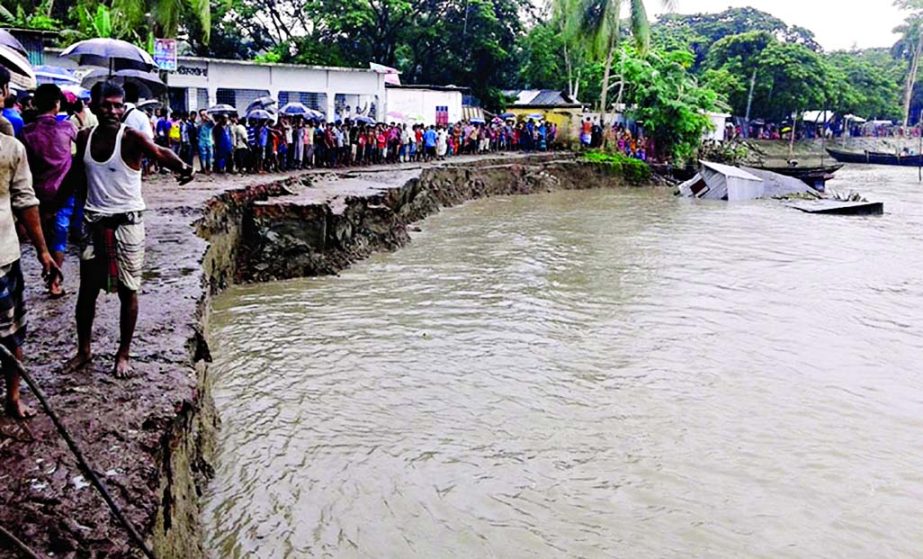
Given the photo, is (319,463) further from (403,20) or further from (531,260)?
(403,20)

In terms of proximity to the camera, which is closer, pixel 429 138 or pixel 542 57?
pixel 429 138

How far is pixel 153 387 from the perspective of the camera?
182 inches

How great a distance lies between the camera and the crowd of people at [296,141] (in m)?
15.4

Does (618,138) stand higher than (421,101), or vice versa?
(421,101)

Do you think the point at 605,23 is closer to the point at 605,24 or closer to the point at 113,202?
the point at 605,24

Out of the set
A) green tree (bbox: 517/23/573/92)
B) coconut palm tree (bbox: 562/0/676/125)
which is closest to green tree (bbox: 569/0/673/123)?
coconut palm tree (bbox: 562/0/676/125)

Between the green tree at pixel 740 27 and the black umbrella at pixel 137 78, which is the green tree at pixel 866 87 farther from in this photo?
the black umbrella at pixel 137 78

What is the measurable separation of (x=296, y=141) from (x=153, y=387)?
1440 cm

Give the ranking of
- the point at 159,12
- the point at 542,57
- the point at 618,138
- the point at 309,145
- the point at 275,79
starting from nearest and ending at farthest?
the point at 159,12
the point at 309,145
the point at 275,79
the point at 618,138
the point at 542,57

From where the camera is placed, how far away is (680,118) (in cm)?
3362

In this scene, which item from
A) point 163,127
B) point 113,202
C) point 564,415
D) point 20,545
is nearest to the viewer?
point 20,545

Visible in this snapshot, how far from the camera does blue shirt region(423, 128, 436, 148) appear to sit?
24391 millimetres

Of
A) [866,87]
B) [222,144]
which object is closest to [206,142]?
[222,144]

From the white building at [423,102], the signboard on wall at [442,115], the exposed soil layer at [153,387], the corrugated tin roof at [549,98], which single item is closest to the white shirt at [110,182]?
the exposed soil layer at [153,387]
